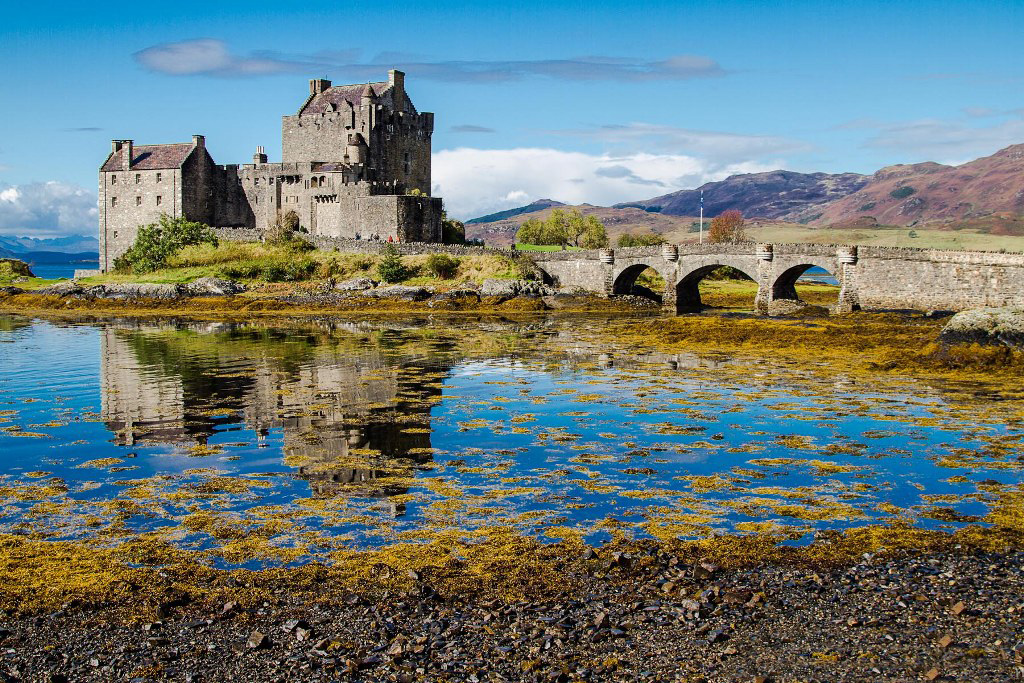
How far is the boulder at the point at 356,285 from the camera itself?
220 feet

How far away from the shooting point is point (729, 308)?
64.3 meters

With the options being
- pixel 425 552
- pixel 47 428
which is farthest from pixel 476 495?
pixel 47 428

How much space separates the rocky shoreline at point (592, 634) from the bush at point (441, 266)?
57.1 metres

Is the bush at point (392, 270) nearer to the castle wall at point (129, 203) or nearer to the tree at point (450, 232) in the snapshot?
the tree at point (450, 232)

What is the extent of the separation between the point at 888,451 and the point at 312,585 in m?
12.8

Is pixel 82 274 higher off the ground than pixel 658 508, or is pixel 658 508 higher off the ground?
pixel 82 274

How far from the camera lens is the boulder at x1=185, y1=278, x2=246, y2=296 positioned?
68.8m

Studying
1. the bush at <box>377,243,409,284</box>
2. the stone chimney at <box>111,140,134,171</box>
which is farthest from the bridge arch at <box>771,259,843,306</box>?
the stone chimney at <box>111,140,134,171</box>

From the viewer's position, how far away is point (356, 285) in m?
67.5

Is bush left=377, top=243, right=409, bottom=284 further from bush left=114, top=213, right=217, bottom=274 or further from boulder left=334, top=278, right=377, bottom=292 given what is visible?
bush left=114, top=213, right=217, bottom=274

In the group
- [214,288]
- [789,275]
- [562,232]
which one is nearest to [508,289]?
[789,275]

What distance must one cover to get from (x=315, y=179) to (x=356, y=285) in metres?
15.3

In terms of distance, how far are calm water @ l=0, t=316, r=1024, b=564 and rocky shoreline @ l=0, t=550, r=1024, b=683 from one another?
6.62ft

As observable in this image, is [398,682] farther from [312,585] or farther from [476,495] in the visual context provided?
[476,495]
